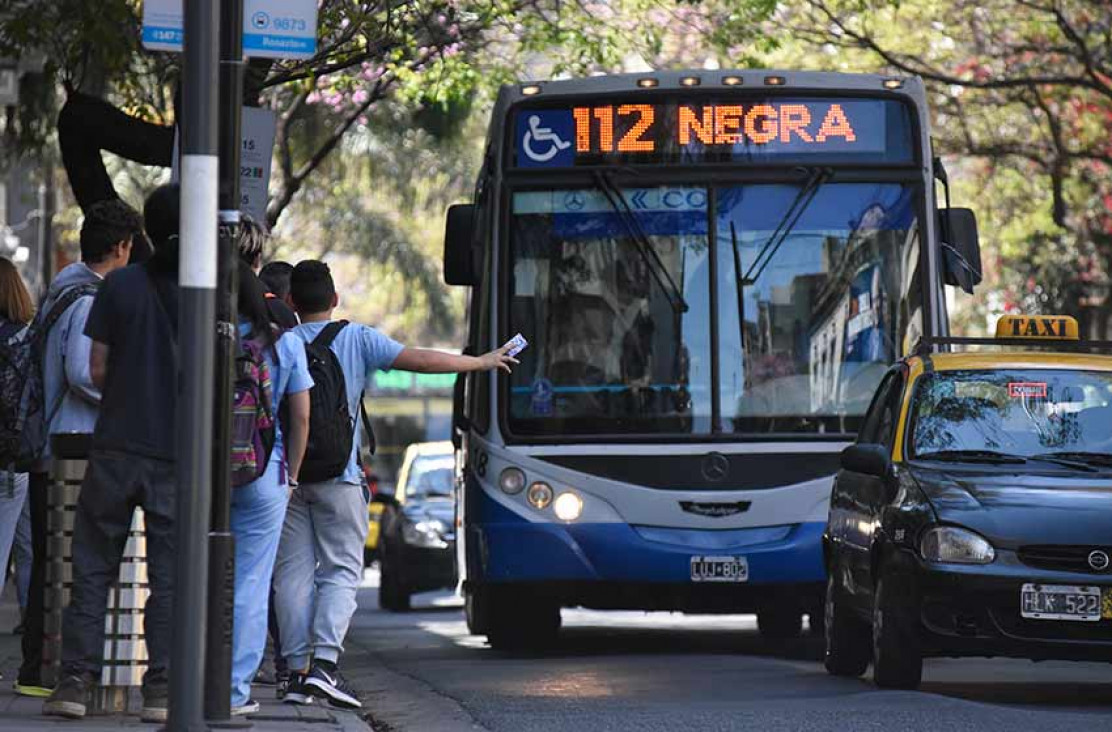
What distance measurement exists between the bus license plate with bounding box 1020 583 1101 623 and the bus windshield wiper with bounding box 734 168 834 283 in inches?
142

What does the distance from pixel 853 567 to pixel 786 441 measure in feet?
5.83

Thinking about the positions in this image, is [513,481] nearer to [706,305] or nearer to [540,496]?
[540,496]

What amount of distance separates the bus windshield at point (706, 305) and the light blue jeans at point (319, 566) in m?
3.54

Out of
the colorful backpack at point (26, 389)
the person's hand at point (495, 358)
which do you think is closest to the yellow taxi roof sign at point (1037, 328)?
the person's hand at point (495, 358)

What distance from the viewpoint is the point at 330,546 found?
10.3 metres

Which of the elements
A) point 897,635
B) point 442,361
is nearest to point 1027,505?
point 897,635

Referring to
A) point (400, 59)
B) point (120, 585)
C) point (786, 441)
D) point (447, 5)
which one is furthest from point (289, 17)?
point (400, 59)

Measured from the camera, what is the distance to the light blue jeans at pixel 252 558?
8.90 metres

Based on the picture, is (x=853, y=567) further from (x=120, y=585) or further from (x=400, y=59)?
(x=400, y=59)

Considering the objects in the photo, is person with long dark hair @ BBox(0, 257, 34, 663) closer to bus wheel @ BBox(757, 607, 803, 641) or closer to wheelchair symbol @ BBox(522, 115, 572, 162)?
wheelchair symbol @ BBox(522, 115, 572, 162)

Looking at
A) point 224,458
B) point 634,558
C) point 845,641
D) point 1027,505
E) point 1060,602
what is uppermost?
point 224,458

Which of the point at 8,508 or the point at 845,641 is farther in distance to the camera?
the point at 845,641

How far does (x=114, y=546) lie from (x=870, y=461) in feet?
13.3

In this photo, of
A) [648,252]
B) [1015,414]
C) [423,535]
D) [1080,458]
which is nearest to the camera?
[1080,458]
